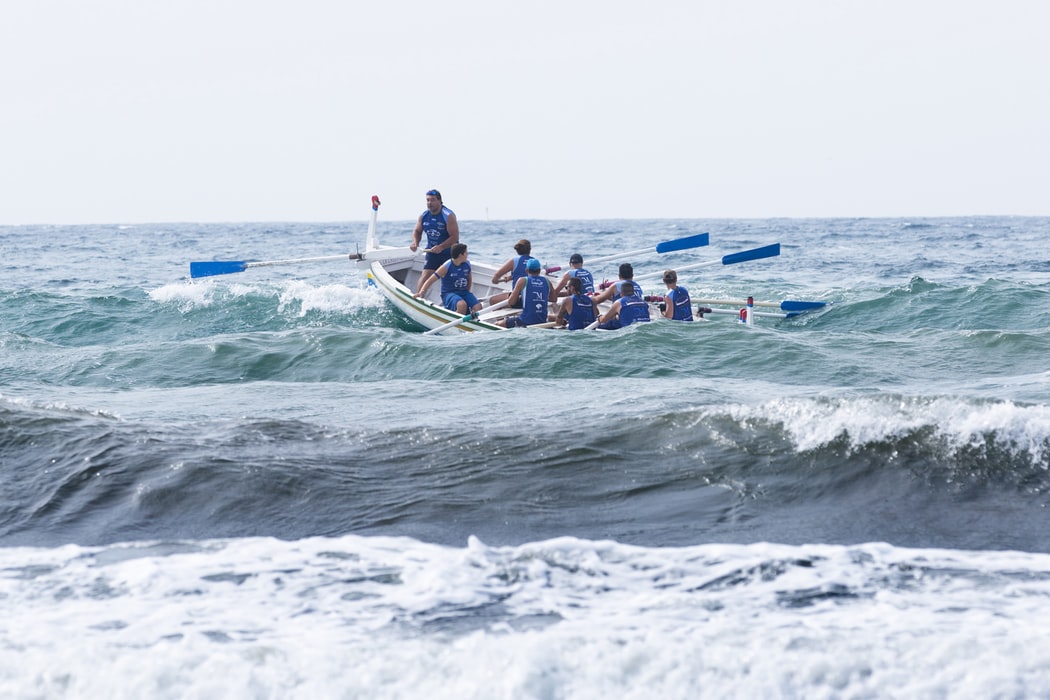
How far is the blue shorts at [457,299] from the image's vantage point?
615 inches

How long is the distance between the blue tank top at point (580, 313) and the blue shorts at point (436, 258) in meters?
3.11

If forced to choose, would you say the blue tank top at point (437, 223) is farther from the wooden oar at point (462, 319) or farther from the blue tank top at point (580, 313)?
the blue tank top at point (580, 313)

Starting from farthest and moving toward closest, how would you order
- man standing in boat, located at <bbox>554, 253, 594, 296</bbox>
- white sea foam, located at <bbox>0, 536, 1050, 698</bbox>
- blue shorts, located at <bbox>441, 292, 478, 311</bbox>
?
blue shorts, located at <bbox>441, 292, 478, 311</bbox>
man standing in boat, located at <bbox>554, 253, 594, 296</bbox>
white sea foam, located at <bbox>0, 536, 1050, 698</bbox>

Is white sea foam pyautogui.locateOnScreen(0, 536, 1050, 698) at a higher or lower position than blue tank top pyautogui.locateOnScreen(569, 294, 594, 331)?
lower

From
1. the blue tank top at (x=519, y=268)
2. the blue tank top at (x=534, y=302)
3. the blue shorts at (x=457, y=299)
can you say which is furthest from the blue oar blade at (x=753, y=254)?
the blue shorts at (x=457, y=299)

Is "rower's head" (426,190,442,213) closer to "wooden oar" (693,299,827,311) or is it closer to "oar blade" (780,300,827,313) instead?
"wooden oar" (693,299,827,311)

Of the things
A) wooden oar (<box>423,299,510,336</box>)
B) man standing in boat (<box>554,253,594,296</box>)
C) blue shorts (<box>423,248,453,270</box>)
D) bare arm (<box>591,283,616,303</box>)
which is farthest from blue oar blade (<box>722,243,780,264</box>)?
blue shorts (<box>423,248,453,270</box>)

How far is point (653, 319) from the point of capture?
14.7m

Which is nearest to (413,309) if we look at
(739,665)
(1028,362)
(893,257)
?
(1028,362)

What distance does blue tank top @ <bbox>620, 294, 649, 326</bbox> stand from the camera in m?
14.1

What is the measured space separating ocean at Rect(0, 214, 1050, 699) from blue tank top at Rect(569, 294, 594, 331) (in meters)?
1.68

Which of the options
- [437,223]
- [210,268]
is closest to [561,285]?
[437,223]

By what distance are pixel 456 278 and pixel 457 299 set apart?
332 millimetres

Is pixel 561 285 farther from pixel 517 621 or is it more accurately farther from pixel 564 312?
pixel 517 621
